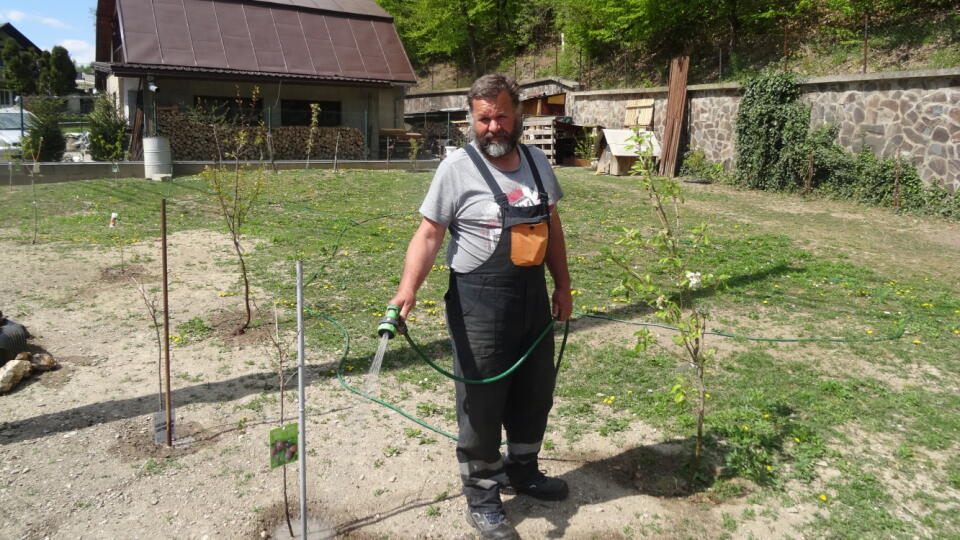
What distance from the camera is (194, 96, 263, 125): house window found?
60.3 ft

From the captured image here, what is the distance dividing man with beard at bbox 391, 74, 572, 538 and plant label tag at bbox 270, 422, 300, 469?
69 centimetres

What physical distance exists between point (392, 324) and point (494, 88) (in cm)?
106

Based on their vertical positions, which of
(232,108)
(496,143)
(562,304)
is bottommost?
(562,304)

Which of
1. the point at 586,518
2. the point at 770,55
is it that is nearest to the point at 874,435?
the point at 586,518

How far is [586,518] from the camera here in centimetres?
318

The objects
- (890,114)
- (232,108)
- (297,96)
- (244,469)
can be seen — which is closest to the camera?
(244,469)

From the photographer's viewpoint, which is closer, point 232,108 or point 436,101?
point 232,108

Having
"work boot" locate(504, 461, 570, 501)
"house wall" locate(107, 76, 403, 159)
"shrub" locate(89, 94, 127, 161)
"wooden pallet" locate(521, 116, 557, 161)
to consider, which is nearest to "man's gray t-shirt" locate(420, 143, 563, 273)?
"work boot" locate(504, 461, 570, 501)

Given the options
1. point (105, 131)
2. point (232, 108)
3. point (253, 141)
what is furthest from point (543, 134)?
point (105, 131)

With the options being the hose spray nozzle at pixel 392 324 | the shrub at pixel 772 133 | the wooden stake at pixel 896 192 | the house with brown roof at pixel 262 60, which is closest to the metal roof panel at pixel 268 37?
the house with brown roof at pixel 262 60

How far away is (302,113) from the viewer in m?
20.2

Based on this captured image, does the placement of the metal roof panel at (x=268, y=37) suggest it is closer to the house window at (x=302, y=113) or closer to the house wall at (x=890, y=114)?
the house window at (x=302, y=113)

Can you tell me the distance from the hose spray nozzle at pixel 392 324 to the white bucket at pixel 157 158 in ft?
44.4

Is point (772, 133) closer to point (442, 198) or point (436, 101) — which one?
point (442, 198)
